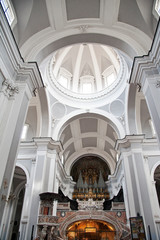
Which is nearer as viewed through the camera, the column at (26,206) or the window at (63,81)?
the column at (26,206)

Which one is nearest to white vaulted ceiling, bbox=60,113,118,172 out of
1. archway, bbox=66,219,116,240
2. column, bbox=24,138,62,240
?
column, bbox=24,138,62,240

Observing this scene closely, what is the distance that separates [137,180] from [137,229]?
289 cm

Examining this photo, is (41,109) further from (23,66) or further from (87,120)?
(23,66)

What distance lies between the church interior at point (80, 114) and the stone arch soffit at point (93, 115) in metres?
0.08

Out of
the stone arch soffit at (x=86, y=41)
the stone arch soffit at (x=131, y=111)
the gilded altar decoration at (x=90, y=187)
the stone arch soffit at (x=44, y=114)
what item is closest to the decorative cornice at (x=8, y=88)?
the stone arch soffit at (x=86, y=41)

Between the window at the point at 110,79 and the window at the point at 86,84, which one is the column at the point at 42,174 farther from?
the window at the point at 110,79

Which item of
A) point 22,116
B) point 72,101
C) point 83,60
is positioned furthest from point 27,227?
point 83,60

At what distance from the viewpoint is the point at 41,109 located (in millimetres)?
13516

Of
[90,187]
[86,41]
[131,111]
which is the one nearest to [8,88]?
[86,41]

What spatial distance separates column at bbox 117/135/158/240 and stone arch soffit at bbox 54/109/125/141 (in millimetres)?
1354

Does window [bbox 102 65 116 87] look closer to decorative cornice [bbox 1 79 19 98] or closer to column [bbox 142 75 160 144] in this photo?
column [bbox 142 75 160 144]

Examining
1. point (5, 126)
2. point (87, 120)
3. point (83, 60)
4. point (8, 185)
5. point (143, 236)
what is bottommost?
point (143, 236)

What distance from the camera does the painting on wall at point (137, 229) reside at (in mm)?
7668

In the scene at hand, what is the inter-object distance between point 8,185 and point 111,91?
11.7m
